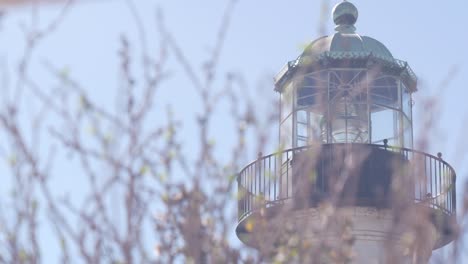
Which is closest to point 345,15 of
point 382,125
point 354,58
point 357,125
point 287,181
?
point 354,58

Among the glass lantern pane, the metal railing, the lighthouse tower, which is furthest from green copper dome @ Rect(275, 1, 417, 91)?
the metal railing

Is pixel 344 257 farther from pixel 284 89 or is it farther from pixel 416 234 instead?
pixel 284 89

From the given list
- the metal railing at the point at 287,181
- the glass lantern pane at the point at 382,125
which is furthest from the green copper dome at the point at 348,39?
the metal railing at the point at 287,181

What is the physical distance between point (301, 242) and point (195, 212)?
528 millimetres

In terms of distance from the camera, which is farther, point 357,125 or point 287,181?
point 357,125

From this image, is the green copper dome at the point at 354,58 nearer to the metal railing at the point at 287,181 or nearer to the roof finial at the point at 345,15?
the roof finial at the point at 345,15

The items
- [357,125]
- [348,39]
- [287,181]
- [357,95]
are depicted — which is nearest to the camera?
[287,181]

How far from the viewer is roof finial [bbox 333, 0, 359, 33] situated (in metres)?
19.5

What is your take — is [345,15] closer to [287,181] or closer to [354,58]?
[354,58]

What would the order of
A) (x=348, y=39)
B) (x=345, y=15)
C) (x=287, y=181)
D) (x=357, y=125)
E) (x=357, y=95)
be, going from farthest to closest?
1. (x=345, y=15)
2. (x=348, y=39)
3. (x=357, y=125)
4. (x=357, y=95)
5. (x=287, y=181)

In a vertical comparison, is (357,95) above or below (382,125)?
above

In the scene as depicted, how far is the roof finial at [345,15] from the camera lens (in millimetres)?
19547

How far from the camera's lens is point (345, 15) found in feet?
64.4

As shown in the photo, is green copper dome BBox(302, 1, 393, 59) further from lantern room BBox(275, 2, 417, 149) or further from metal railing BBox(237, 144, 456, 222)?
metal railing BBox(237, 144, 456, 222)
